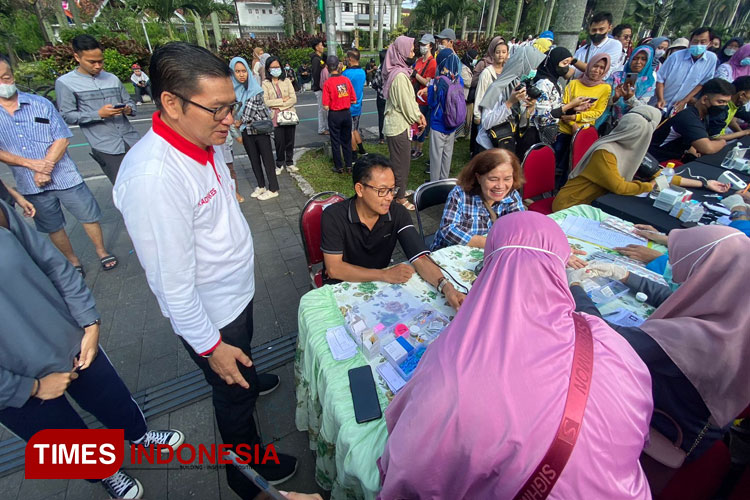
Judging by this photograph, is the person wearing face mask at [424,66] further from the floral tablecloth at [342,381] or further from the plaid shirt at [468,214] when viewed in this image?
the floral tablecloth at [342,381]

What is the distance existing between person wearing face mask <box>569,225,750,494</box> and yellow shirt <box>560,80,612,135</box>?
3851 mm

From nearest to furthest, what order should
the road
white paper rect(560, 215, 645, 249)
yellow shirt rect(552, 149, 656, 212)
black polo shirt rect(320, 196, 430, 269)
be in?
black polo shirt rect(320, 196, 430, 269)
white paper rect(560, 215, 645, 249)
yellow shirt rect(552, 149, 656, 212)
the road

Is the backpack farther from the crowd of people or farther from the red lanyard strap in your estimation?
the red lanyard strap

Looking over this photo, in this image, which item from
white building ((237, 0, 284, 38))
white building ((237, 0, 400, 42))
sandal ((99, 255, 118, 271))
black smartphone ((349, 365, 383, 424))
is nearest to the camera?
black smartphone ((349, 365, 383, 424))

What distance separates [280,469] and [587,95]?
5624 millimetres

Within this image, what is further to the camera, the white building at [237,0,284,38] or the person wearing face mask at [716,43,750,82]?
the white building at [237,0,284,38]

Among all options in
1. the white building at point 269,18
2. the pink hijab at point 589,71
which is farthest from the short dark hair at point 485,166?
the white building at point 269,18

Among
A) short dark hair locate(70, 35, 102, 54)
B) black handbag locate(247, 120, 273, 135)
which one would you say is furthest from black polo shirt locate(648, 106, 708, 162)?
short dark hair locate(70, 35, 102, 54)

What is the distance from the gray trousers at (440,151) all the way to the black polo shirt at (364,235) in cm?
298

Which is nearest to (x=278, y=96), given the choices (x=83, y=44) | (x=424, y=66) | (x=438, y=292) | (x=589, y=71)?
(x=83, y=44)

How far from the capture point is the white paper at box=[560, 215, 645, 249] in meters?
2.44

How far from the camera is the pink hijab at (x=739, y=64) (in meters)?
6.20

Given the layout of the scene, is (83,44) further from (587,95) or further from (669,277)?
(587,95)

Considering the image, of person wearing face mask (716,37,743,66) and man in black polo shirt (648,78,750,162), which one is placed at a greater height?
person wearing face mask (716,37,743,66)
